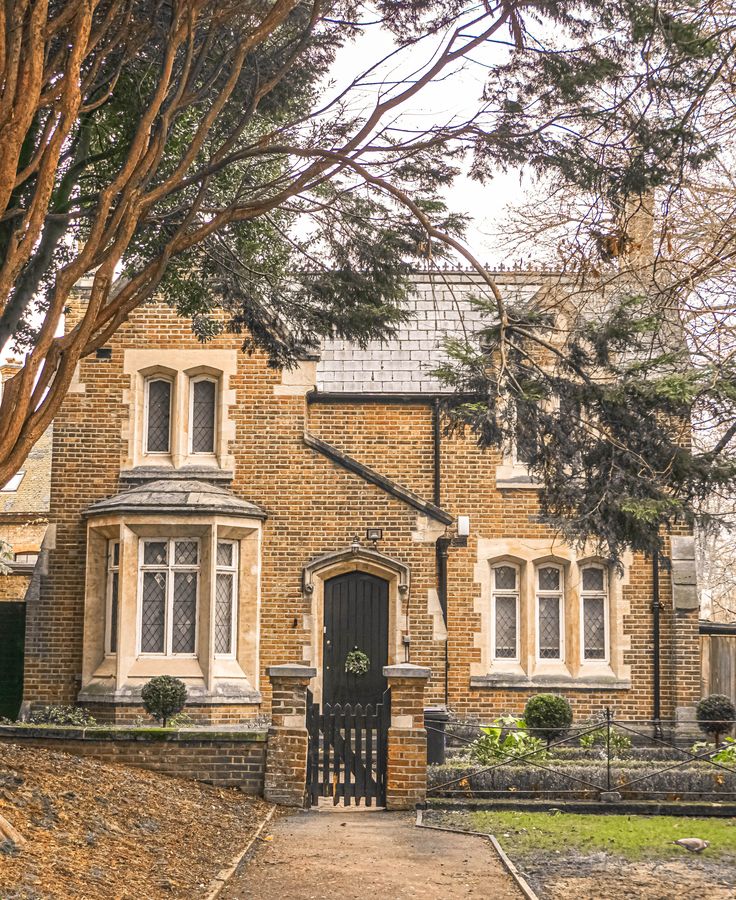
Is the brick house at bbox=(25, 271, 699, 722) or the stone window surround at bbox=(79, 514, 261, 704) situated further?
the brick house at bbox=(25, 271, 699, 722)

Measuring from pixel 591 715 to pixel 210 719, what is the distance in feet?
19.9

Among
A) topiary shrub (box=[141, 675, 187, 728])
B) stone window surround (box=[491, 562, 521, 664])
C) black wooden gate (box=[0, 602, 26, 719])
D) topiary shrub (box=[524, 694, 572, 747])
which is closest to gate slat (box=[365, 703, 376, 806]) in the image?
topiary shrub (box=[141, 675, 187, 728])

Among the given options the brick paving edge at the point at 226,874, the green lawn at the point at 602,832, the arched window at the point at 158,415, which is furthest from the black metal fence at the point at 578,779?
the arched window at the point at 158,415

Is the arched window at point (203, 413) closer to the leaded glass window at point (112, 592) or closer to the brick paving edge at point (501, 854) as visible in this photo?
the leaded glass window at point (112, 592)

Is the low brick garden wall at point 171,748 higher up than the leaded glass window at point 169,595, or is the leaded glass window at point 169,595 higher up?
the leaded glass window at point 169,595

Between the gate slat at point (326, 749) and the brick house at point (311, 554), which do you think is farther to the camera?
the brick house at point (311, 554)

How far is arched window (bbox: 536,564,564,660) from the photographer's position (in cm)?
1897

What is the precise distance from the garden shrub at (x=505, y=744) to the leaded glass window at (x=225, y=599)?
410cm

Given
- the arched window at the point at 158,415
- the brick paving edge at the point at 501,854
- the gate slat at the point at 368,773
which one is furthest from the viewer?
the arched window at the point at 158,415

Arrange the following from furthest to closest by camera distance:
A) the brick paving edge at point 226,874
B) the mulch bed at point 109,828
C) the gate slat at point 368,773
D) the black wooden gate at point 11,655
Answer: 1. the black wooden gate at point 11,655
2. the gate slat at point 368,773
3. the brick paving edge at point 226,874
4. the mulch bed at point 109,828

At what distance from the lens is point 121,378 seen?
18.7 m

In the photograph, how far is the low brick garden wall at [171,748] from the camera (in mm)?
12258

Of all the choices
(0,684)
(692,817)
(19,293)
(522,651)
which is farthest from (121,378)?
(692,817)

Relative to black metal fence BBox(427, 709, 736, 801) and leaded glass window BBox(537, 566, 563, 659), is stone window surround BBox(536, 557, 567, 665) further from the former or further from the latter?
black metal fence BBox(427, 709, 736, 801)
